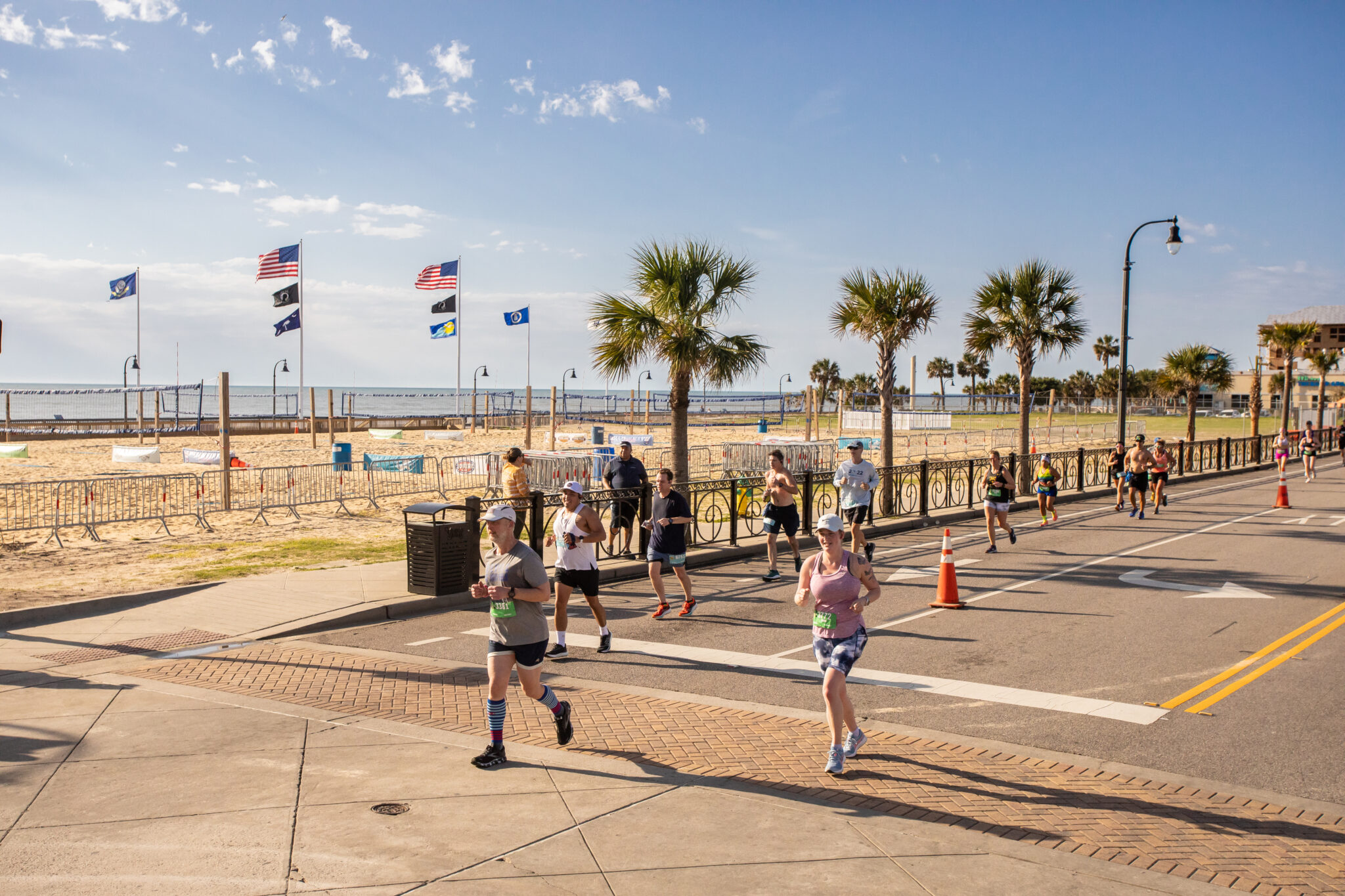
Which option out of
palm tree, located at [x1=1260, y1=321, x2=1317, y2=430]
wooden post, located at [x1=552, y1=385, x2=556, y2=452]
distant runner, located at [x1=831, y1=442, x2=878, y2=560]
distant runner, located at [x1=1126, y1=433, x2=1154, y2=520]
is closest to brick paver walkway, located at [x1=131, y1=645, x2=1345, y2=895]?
distant runner, located at [x1=831, y1=442, x2=878, y2=560]

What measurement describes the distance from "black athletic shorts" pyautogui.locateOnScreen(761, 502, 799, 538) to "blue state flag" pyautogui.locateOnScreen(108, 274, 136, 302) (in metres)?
39.3

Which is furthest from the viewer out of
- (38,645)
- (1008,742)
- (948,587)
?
(948,587)

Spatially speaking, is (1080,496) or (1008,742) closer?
(1008,742)

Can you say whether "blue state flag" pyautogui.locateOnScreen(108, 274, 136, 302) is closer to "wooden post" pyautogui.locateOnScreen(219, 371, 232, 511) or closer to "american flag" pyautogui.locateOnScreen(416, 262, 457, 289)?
"american flag" pyautogui.locateOnScreen(416, 262, 457, 289)

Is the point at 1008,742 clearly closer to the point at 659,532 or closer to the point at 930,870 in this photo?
the point at 930,870

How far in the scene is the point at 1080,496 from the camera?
87.9 ft

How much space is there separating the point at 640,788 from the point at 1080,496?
23380 millimetres

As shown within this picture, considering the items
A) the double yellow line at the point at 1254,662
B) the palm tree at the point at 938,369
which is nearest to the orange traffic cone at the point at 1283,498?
the double yellow line at the point at 1254,662

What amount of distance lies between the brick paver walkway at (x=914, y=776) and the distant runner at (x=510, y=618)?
2.37 feet

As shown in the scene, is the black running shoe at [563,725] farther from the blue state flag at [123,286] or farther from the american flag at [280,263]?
the blue state flag at [123,286]

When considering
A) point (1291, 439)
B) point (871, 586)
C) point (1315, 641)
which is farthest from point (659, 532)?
point (1291, 439)

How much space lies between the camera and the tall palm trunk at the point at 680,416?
58.1ft

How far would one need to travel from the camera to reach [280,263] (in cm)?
3744

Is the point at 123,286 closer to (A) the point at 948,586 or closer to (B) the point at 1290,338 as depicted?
(A) the point at 948,586
